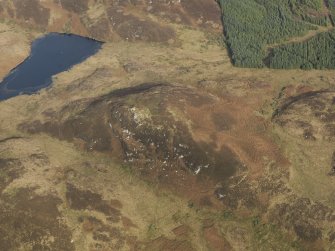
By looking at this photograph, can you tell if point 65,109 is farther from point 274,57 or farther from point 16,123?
point 274,57

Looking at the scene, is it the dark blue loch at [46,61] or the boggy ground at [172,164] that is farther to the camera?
the dark blue loch at [46,61]

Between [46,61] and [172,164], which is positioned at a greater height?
[46,61]

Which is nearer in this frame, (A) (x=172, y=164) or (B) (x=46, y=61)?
(A) (x=172, y=164)

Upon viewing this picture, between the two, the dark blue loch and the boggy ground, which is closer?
the boggy ground
